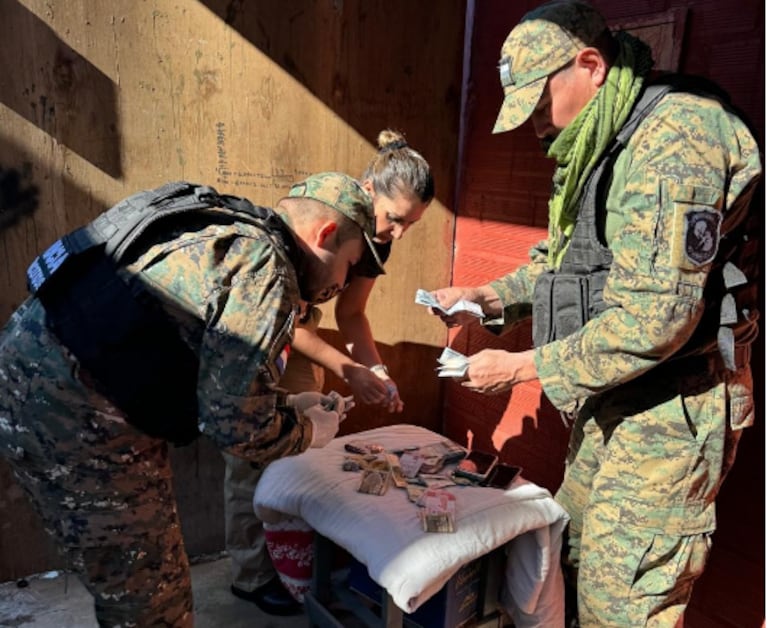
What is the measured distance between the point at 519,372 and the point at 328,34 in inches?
67.9

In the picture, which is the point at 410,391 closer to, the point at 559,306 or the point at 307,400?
the point at 307,400

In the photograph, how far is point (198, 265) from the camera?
156cm

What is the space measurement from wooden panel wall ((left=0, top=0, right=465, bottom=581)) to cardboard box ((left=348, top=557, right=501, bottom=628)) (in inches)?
45.8

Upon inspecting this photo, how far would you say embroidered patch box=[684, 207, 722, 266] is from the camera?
164 centimetres

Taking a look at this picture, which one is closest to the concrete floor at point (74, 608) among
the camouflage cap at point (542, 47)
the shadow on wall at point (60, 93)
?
the shadow on wall at point (60, 93)

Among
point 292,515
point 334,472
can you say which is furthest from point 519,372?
point 292,515

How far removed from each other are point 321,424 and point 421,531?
17.8 inches

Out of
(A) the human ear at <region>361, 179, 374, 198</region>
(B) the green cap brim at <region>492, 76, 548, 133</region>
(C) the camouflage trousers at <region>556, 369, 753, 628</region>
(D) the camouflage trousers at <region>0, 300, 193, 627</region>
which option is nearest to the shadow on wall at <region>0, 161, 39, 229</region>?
(D) the camouflage trousers at <region>0, 300, 193, 627</region>

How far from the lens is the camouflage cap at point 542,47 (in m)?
1.87

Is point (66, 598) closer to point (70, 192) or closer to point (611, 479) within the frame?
point (70, 192)

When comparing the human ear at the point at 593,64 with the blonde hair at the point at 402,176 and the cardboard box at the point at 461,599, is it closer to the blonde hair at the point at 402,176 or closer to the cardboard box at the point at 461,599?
the blonde hair at the point at 402,176

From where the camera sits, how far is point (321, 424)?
2.03 meters

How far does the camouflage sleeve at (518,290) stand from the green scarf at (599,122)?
504 mm

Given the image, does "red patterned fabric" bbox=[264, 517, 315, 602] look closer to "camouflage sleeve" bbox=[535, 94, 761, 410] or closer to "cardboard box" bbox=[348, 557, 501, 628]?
"cardboard box" bbox=[348, 557, 501, 628]
